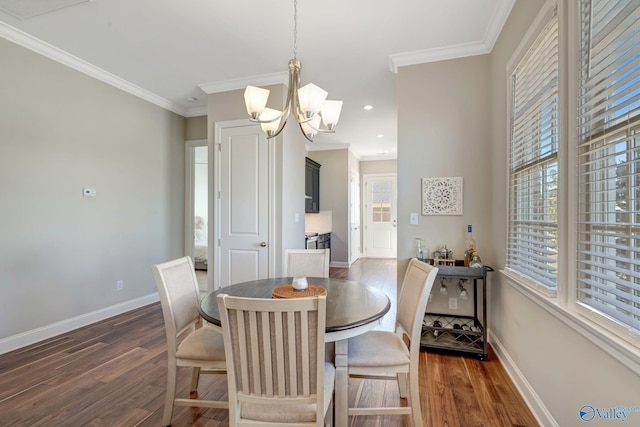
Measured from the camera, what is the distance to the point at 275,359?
1.08 m

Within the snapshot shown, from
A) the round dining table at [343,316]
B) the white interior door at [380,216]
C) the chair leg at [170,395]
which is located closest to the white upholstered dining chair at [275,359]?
the round dining table at [343,316]

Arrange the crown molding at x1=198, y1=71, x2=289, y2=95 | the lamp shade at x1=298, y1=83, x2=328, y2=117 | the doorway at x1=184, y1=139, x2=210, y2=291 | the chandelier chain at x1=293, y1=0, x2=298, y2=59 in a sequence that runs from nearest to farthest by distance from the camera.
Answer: the lamp shade at x1=298, y1=83, x2=328, y2=117 → the chandelier chain at x1=293, y1=0, x2=298, y2=59 → the crown molding at x1=198, y1=71, x2=289, y2=95 → the doorway at x1=184, y1=139, x2=210, y2=291

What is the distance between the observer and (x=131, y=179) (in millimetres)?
3586

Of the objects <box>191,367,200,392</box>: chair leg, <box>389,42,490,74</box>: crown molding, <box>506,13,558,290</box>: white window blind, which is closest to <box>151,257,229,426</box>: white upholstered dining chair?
<box>191,367,200,392</box>: chair leg

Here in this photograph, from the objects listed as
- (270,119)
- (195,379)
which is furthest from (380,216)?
(195,379)

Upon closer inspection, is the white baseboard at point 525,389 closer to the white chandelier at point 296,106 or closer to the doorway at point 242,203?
the white chandelier at point 296,106

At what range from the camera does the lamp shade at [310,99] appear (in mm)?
1755

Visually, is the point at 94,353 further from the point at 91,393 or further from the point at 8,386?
the point at 91,393

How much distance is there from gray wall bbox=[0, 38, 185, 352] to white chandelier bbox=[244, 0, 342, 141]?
7.35 ft

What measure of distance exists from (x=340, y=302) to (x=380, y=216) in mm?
6292

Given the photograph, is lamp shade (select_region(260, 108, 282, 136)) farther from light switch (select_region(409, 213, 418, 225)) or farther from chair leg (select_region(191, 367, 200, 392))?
chair leg (select_region(191, 367, 200, 392))

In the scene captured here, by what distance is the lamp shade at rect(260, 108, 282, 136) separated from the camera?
1.99m

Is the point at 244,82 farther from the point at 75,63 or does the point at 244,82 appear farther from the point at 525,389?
the point at 525,389

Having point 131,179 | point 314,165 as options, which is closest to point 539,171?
point 131,179
